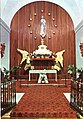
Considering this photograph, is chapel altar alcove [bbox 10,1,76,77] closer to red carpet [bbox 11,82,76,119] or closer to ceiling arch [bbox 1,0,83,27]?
ceiling arch [bbox 1,0,83,27]

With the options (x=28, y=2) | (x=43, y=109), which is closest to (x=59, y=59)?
(x=28, y=2)

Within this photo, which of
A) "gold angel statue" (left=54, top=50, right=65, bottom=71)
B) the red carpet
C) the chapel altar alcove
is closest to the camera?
the red carpet

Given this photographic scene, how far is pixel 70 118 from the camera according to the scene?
531 cm

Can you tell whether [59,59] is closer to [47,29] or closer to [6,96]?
[47,29]

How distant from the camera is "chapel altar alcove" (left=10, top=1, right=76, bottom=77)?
14555 millimetres

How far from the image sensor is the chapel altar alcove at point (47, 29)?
573 inches

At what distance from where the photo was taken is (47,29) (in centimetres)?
1460

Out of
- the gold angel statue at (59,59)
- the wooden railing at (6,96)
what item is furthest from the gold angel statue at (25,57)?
the wooden railing at (6,96)

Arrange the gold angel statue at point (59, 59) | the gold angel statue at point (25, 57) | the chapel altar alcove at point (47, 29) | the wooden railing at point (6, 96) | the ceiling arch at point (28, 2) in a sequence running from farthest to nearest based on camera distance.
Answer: the chapel altar alcove at point (47, 29), the gold angel statue at point (59, 59), the gold angel statue at point (25, 57), the ceiling arch at point (28, 2), the wooden railing at point (6, 96)

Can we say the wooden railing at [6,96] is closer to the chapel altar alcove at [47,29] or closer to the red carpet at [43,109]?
the red carpet at [43,109]

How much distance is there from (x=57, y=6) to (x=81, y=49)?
3.40 metres

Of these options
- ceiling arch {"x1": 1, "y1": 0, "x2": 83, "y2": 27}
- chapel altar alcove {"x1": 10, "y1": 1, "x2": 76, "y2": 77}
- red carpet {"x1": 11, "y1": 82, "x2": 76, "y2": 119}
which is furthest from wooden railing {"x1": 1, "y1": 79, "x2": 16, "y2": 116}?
chapel altar alcove {"x1": 10, "y1": 1, "x2": 76, "y2": 77}

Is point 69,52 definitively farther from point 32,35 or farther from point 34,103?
point 34,103

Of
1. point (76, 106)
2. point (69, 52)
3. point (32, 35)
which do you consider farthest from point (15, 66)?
point (76, 106)
